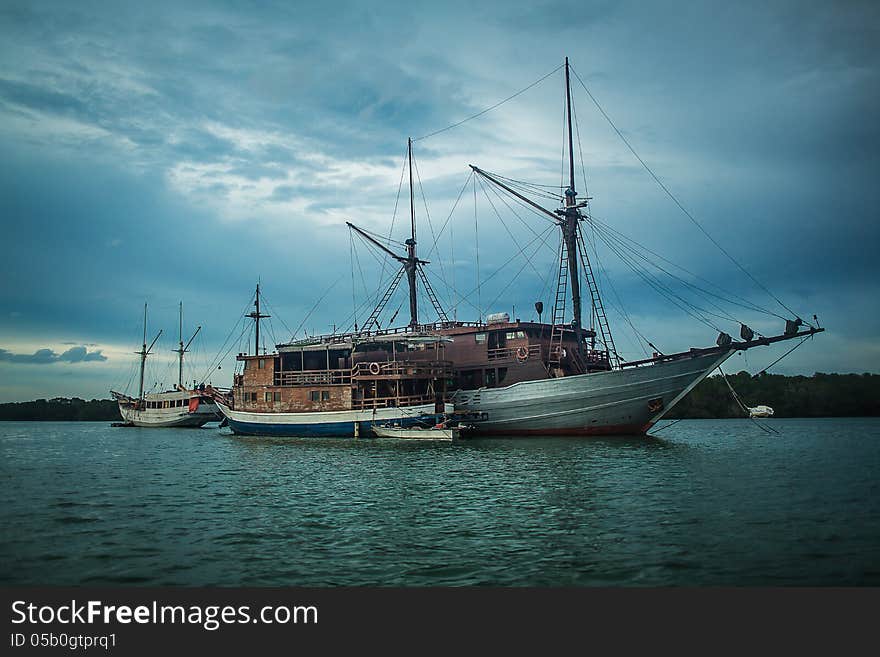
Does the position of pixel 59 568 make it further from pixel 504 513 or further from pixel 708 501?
pixel 708 501

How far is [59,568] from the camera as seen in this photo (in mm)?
12383

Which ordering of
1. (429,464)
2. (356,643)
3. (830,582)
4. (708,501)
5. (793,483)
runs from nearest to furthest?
(356,643)
(830,582)
(708,501)
(793,483)
(429,464)

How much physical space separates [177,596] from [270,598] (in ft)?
5.00

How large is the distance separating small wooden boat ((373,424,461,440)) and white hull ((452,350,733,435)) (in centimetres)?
527

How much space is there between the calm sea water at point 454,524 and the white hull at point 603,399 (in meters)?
13.8

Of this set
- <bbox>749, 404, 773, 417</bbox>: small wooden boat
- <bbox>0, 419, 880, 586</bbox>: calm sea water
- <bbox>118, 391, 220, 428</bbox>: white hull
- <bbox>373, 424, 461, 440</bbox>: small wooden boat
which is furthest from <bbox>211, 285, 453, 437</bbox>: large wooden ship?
<bbox>749, 404, 773, 417</bbox>: small wooden boat

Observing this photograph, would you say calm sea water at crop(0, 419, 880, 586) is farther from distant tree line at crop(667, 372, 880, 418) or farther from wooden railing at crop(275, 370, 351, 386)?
distant tree line at crop(667, 372, 880, 418)

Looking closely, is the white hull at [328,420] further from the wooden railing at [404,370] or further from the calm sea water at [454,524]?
the calm sea water at [454,524]

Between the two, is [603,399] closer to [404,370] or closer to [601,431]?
[601,431]

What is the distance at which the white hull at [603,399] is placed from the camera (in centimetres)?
4469

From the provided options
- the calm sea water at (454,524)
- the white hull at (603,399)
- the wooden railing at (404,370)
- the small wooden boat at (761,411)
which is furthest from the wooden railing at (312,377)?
the small wooden boat at (761,411)

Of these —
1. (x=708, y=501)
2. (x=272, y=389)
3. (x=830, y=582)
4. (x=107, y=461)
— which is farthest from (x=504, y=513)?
(x=272, y=389)

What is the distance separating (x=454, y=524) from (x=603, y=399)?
3213 cm

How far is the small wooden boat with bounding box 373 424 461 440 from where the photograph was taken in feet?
152
